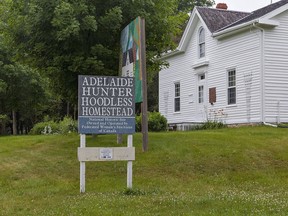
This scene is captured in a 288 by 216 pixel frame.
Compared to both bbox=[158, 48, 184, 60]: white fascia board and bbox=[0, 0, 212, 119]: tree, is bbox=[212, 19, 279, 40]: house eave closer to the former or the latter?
bbox=[158, 48, 184, 60]: white fascia board

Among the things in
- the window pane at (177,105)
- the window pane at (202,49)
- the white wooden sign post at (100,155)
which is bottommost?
the white wooden sign post at (100,155)

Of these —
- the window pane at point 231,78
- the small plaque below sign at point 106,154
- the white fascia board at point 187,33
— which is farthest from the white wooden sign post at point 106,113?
the white fascia board at point 187,33

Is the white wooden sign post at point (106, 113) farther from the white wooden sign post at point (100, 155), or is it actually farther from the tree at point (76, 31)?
the tree at point (76, 31)

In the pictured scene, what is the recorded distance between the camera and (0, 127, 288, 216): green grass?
26.7ft

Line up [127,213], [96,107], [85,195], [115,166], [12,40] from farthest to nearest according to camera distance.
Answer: [12,40]
[115,166]
[96,107]
[85,195]
[127,213]

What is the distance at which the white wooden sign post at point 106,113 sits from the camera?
10320 millimetres

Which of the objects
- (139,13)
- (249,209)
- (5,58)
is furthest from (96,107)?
(5,58)

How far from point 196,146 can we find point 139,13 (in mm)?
4451

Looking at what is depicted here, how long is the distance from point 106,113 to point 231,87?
12840 millimetres

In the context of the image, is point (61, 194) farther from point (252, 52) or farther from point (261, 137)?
point (252, 52)

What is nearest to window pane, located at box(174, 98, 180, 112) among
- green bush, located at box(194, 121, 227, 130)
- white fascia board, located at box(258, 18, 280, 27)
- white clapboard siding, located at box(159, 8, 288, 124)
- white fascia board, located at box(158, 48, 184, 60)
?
white clapboard siding, located at box(159, 8, 288, 124)

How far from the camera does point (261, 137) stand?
622 inches

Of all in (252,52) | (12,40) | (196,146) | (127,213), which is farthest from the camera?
(252,52)

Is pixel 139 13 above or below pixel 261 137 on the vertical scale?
above
